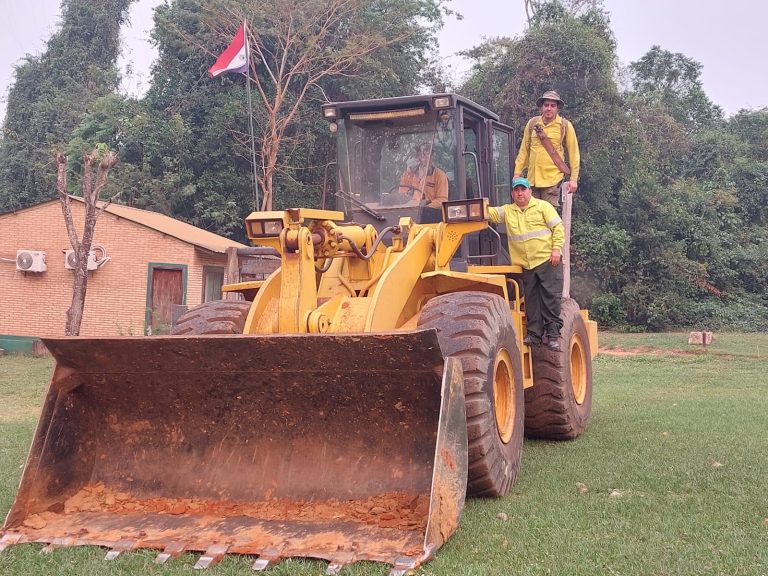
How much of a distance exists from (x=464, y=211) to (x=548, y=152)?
8.36 feet

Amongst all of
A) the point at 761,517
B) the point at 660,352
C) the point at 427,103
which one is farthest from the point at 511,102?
the point at 761,517

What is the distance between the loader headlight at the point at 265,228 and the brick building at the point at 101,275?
48.9ft

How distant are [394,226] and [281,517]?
8.55 ft

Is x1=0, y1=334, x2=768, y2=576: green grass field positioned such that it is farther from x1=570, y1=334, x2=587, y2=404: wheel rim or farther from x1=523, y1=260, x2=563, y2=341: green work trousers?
x1=523, y1=260, x2=563, y2=341: green work trousers

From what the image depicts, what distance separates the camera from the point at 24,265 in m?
20.2

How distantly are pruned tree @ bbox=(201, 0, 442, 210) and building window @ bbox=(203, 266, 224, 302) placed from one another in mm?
3165

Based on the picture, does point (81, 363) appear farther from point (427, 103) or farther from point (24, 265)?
point (24, 265)

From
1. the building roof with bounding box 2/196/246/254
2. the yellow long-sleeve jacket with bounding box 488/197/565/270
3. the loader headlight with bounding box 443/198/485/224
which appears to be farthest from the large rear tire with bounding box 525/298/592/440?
the building roof with bounding box 2/196/246/254

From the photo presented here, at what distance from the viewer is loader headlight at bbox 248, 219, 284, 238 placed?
17.5 ft

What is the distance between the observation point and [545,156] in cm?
813

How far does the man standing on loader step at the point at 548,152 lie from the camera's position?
26.6 ft

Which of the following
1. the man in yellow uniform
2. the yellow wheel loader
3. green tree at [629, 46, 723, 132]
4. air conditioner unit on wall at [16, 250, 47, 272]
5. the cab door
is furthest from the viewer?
green tree at [629, 46, 723, 132]

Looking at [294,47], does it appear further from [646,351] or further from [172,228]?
[646,351]

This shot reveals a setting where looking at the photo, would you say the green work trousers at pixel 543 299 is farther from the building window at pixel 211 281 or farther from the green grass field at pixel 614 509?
the building window at pixel 211 281
